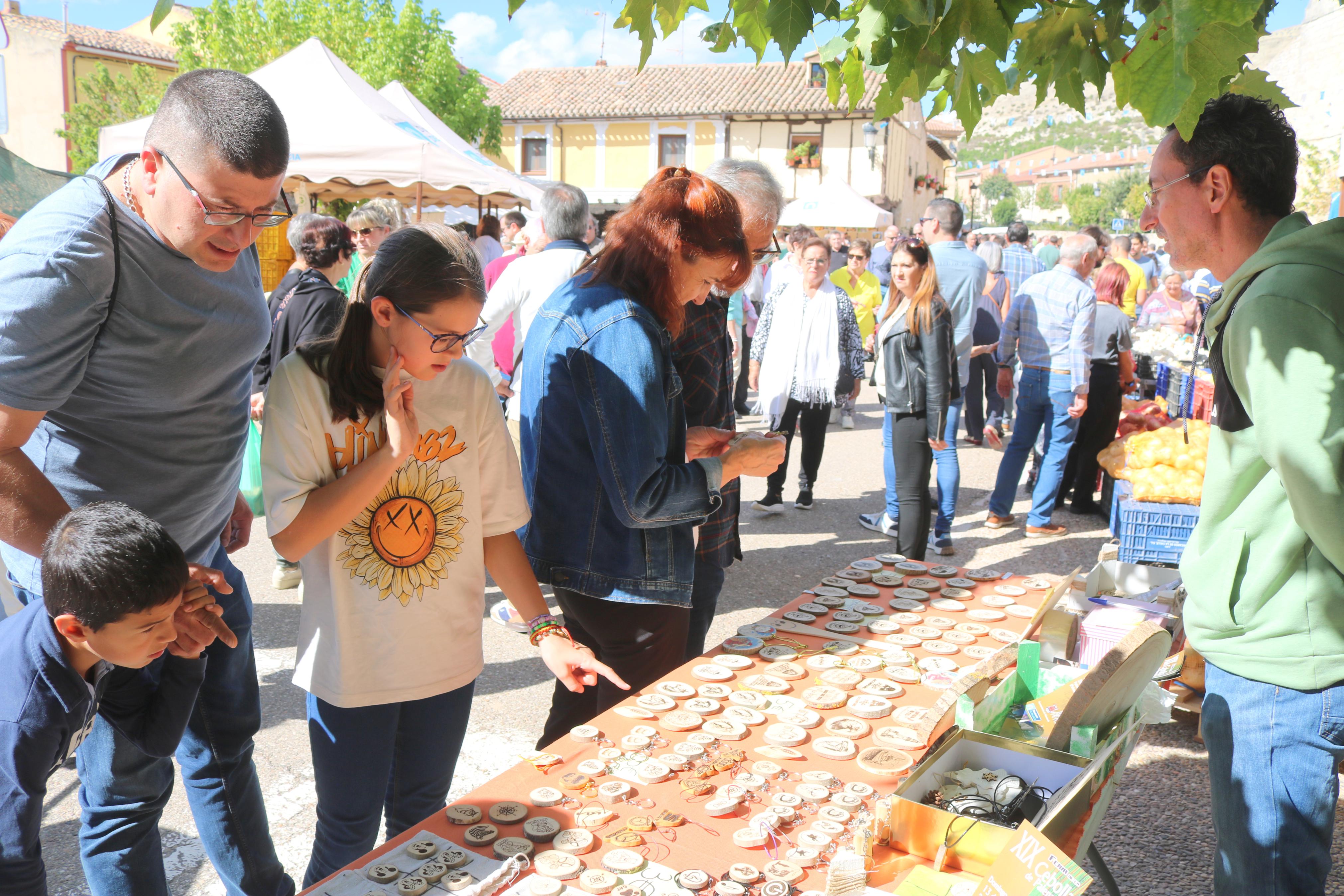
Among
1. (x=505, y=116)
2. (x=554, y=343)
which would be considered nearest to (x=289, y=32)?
(x=505, y=116)

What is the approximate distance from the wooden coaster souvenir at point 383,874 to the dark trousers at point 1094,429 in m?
5.72

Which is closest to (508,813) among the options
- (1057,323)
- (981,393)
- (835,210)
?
(1057,323)

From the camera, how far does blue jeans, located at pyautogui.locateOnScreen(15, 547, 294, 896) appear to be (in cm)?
180

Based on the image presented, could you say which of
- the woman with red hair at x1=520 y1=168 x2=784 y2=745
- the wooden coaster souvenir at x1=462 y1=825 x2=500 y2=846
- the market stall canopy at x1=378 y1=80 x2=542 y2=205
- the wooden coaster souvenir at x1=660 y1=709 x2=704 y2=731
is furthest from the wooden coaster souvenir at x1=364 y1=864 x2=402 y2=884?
the market stall canopy at x1=378 y1=80 x2=542 y2=205

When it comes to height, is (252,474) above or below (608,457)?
below

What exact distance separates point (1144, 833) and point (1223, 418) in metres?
1.89

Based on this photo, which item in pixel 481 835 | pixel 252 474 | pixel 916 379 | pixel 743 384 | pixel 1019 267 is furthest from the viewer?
pixel 743 384

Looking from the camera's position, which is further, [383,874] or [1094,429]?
[1094,429]

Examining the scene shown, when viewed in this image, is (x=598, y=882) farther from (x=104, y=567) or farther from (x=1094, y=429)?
(x=1094, y=429)

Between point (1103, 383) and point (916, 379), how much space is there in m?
2.16

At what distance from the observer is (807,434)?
648cm

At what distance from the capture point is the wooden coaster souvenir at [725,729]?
1760mm

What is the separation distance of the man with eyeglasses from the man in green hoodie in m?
1.69

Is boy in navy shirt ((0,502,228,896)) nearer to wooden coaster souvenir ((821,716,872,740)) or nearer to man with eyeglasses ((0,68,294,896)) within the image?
man with eyeglasses ((0,68,294,896))
